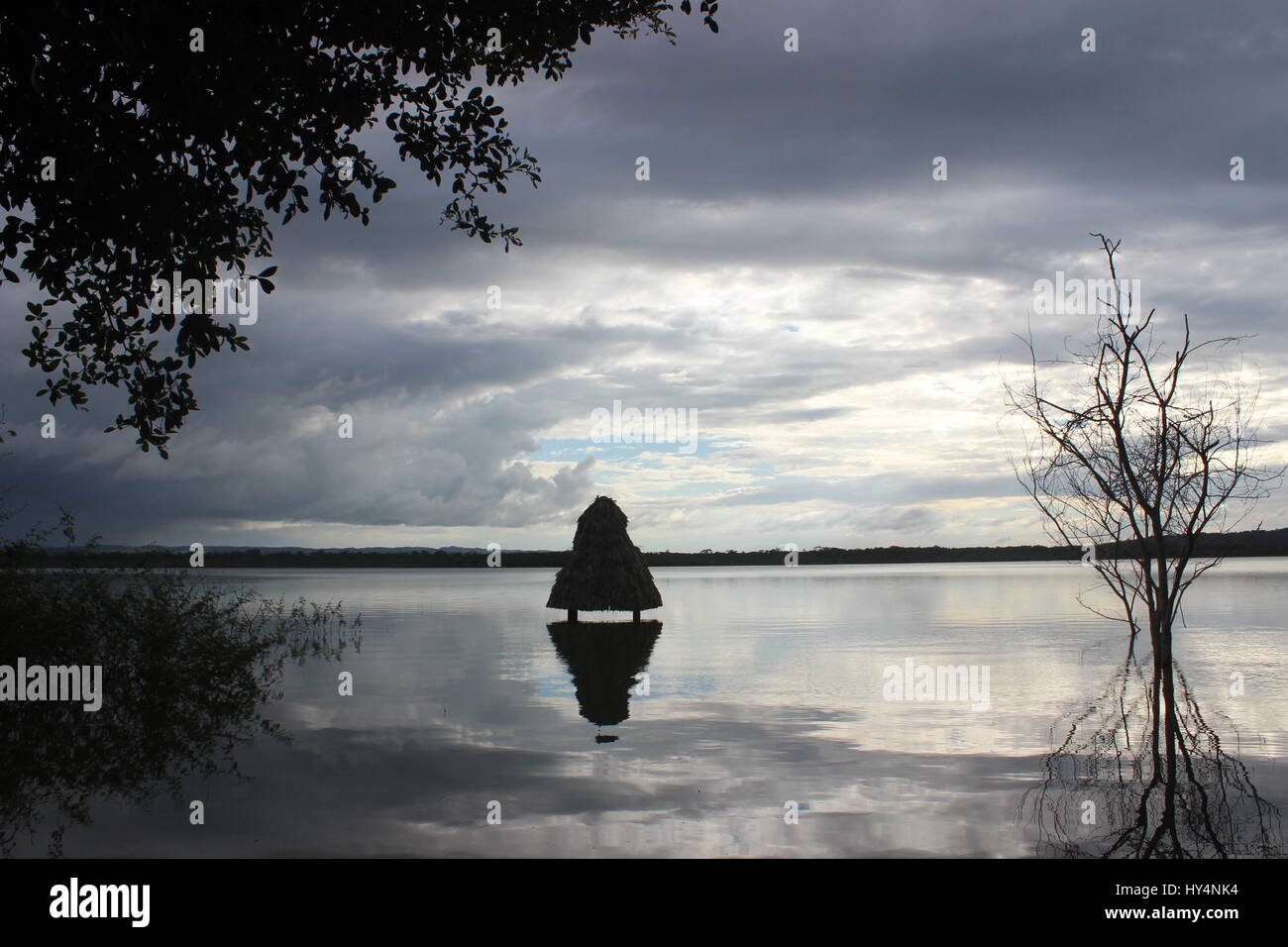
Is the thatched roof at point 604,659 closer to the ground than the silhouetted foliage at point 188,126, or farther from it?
closer to the ground

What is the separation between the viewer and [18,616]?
1323 cm

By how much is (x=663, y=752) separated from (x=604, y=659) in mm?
10766

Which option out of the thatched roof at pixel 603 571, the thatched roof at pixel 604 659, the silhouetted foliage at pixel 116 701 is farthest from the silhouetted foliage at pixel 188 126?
the thatched roof at pixel 603 571

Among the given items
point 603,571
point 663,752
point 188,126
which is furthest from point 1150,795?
point 603,571

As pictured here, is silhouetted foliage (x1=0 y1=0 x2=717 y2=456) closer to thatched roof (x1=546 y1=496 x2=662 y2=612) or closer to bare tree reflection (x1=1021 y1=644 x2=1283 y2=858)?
bare tree reflection (x1=1021 y1=644 x2=1283 y2=858)

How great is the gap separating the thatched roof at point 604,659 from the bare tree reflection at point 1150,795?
6355 mm

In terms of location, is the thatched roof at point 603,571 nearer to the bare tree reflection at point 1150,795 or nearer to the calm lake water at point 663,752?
the calm lake water at point 663,752

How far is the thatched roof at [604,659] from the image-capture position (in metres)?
15.2

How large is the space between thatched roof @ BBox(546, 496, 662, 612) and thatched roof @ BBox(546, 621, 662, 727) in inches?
39.1

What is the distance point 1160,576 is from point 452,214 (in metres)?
11.4

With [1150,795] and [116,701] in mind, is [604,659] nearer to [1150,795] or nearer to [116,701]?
[116,701]

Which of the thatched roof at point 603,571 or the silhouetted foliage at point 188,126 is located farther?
the thatched roof at point 603,571

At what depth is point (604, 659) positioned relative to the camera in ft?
73.0

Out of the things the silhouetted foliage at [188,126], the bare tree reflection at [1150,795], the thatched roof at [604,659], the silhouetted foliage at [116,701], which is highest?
the silhouetted foliage at [188,126]
